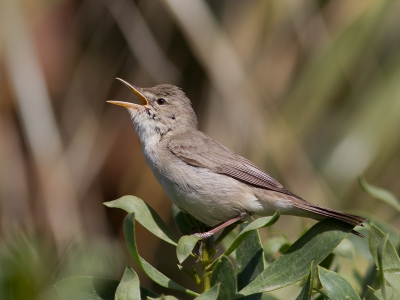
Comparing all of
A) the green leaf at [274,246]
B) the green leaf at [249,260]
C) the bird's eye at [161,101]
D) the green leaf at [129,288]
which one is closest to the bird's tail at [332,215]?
the green leaf at [274,246]

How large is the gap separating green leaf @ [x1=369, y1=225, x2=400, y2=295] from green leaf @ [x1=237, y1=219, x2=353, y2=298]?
140 millimetres

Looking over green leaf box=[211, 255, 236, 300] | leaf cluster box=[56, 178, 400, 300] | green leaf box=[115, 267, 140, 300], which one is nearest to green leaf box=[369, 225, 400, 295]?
leaf cluster box=[56, 178, 400, 300]

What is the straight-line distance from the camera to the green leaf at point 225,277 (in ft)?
4.87

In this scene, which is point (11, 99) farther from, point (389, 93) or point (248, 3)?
point (389, 93)

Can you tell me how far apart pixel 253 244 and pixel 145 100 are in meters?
1.91

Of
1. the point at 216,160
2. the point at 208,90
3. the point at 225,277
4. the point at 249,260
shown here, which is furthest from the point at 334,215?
the point at 208,90

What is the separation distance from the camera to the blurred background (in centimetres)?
471

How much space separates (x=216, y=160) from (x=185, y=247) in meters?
1.53

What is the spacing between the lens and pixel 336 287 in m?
1.43

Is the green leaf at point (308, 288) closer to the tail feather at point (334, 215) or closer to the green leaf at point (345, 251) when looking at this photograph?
the tail feather at point (334, 215)

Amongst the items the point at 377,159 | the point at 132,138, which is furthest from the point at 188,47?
the point at 377,159

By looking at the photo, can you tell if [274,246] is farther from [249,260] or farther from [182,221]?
[182,221]

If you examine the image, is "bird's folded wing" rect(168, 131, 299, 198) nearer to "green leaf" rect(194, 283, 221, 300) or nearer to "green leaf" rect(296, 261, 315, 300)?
"green leaf" rect(296, 261, 315, 300)

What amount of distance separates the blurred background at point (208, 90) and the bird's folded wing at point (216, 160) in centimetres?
173
